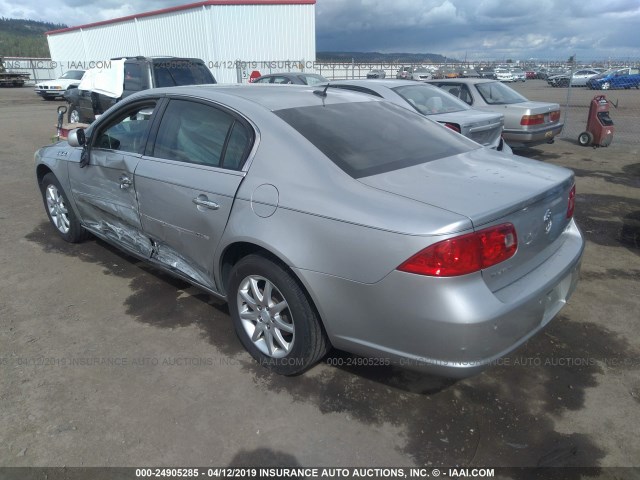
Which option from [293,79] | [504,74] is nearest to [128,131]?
[293,79]

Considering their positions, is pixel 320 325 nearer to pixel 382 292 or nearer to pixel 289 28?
pixel 382 292

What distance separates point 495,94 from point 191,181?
8291 millimetres

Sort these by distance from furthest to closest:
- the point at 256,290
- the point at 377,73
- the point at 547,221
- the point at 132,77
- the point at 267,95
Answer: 1. the point at 377,73
2. the point at 132,77
3. the point at 267,95
4. the point at 256,290
5. the point at 547,221

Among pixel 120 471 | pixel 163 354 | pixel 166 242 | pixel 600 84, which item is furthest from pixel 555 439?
pixel 600 84

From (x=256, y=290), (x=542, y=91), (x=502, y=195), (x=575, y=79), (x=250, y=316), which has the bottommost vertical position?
(x=542, y=91)

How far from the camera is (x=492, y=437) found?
7.89ft

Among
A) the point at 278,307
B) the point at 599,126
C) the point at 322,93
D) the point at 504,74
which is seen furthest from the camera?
the point at 504,74

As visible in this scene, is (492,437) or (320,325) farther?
(320,325)

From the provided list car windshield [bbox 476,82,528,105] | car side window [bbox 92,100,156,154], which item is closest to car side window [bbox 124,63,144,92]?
car side window [bbox 92,100,156,154]

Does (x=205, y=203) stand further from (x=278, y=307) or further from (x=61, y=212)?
(x=61, y=212)

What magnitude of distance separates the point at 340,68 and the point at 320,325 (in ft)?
96.6

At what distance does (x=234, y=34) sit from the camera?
939 inches

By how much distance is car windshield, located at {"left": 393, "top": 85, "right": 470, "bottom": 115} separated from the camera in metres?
7.39

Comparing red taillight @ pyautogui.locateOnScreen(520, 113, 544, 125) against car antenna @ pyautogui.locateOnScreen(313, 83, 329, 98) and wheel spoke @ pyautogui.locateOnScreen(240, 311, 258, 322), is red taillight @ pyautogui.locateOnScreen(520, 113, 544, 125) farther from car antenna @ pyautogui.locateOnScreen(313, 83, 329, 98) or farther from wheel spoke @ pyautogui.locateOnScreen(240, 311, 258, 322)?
wheel spoke @ pyautogui.locateOnScreen(240, 311, 258, 322)
